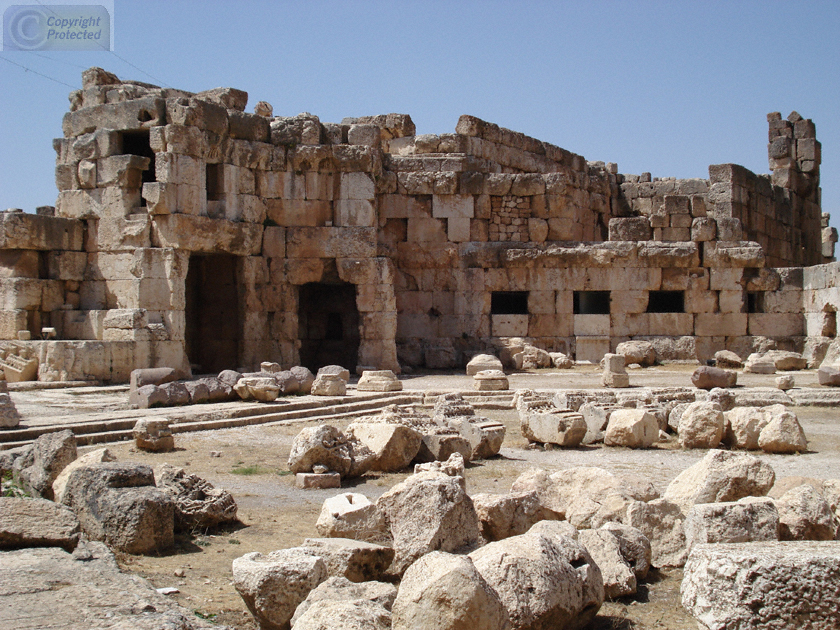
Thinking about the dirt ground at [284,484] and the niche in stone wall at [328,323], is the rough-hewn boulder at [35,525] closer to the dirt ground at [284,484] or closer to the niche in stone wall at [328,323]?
the dirt ground at [284,484]

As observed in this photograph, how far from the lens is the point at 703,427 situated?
9070mm

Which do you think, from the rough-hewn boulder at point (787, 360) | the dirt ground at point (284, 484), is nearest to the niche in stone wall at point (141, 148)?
the dirt ground at point (284, 484)

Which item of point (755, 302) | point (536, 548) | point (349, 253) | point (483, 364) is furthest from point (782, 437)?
point (755, 302)

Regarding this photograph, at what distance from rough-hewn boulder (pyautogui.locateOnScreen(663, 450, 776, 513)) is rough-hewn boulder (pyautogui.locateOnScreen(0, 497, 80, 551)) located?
3.99m

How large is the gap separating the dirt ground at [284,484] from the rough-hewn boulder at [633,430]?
0.12 metres

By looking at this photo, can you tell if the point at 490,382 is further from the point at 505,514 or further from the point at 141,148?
the point at 505,514

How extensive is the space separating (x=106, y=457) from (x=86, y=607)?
3038 mm

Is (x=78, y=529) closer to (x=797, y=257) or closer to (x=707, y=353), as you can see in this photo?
(x=707, y=353)

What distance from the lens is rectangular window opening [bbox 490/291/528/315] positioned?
1911 centimetres

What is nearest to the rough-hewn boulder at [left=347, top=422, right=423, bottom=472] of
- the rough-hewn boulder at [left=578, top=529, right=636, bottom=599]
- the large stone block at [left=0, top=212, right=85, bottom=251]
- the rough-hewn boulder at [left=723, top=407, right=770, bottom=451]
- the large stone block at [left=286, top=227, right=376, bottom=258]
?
the rough-hewn boulder at [left=578, top=529, right=636, bottom=599]

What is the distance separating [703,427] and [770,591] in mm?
5957

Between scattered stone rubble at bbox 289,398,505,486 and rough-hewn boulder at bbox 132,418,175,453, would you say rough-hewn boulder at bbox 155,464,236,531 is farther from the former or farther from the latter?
rough-hewn boulder at bbox 132,418,175,453

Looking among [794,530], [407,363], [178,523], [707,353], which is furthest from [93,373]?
[707,353]

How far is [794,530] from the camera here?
189 inches
